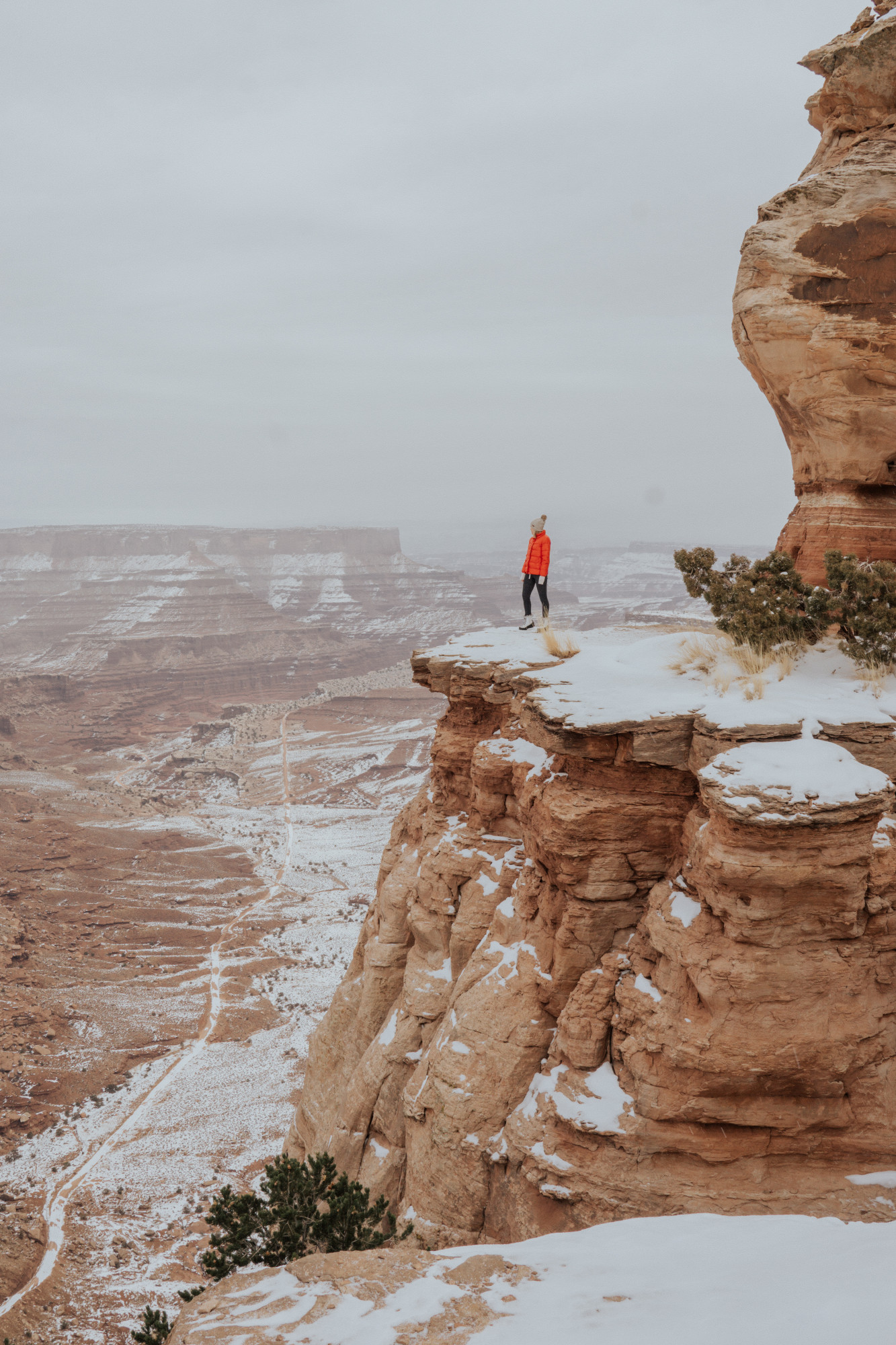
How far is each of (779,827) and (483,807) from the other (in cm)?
591

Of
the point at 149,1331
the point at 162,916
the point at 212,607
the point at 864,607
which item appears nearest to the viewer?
the point at 149,1331

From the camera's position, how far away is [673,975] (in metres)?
8.56

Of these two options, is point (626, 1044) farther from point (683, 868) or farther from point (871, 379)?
point (871, 379)

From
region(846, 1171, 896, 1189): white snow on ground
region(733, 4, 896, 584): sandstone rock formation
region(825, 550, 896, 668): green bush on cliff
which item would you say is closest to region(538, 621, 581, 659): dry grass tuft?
region(733, 4, 896, 584): sandstone rock formation

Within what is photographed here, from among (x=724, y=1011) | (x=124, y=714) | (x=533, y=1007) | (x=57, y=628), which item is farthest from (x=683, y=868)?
(x=57, y=628)

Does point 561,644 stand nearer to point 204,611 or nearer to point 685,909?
point 685,909

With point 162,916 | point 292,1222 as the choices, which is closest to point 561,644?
point 292,1222

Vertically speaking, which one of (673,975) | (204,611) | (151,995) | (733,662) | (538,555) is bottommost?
Result: (151,995)

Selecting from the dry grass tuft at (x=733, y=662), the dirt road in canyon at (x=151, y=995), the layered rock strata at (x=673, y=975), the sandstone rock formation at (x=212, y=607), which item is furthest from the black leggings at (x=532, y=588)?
the sandstone rock formation at (x=212, y=607)

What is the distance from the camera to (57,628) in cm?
14250

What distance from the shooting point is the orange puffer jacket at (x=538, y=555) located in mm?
16125

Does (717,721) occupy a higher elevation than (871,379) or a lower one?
lower

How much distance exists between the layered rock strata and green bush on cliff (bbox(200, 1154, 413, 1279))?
0.88m

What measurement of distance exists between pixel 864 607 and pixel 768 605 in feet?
3.77
